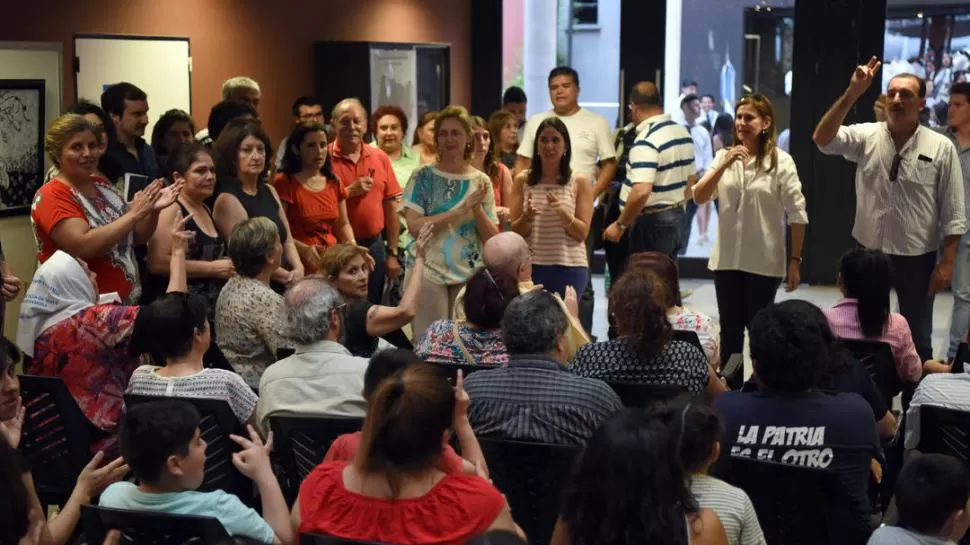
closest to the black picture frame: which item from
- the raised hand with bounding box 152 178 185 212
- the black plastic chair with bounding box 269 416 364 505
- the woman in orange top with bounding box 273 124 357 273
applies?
the woman in orange top with bounding box 273 124 357 273

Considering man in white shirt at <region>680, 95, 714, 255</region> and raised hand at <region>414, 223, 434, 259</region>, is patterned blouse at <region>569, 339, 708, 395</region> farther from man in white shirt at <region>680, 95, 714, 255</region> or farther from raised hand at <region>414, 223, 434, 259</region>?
man in white shirt at <region>680, 95, 714, 255</region>

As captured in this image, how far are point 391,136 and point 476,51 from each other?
3980mm

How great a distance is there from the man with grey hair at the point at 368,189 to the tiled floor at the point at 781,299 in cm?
179

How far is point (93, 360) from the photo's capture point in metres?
4.14

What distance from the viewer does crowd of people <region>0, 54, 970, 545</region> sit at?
269cm

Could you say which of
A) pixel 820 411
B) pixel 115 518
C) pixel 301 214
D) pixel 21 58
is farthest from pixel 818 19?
pixel 115 518

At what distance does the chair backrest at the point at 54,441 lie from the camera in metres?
3.73

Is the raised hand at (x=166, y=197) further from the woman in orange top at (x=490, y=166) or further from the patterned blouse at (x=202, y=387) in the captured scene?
the woman in orange top at (x=490, y=166)

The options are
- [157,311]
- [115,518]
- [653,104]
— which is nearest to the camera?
[115,518]

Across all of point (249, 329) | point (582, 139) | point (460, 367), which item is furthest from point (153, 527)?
point (582, 139)

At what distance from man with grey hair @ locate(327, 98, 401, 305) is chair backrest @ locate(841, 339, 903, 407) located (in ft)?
10.6

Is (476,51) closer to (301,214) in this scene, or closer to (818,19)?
(818,19)

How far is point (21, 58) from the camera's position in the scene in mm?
6539

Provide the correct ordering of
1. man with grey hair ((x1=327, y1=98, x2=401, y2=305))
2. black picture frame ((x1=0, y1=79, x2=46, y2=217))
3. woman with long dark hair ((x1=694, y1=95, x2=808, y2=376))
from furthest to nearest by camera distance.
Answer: man with grey hair ((x1=327, y1=98, x2=401, y2=305)) → black picture frame ((x1=0, y1=79, x2=46, y2=217)) → woman with long dark hair ((x1=694, y1=95, x2=808, y2=376))
